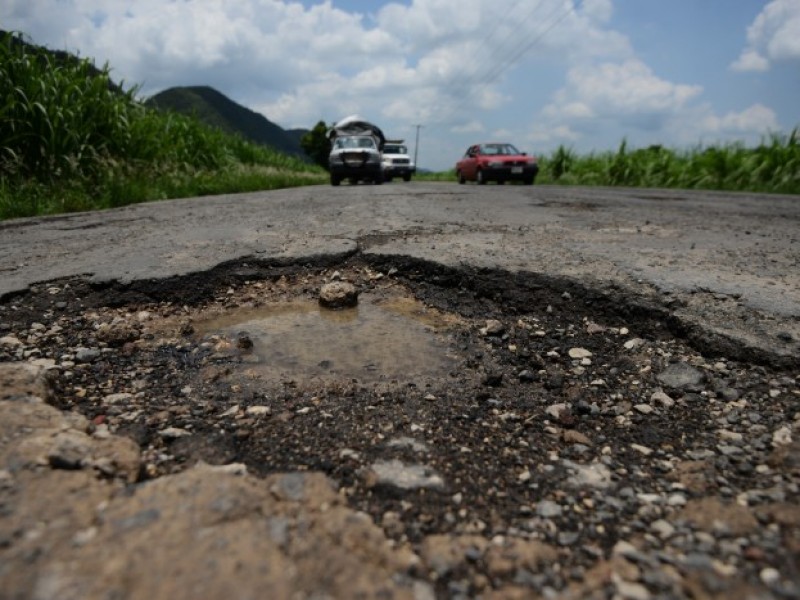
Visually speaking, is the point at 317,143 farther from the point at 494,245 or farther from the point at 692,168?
the point at 494,245

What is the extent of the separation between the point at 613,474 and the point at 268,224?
11.8 ft

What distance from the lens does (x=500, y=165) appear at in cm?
1421

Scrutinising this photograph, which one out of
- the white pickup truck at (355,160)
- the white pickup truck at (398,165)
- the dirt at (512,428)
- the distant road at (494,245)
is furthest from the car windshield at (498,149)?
the dirt at (512,428)

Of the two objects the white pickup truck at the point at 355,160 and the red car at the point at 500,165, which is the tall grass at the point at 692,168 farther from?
the white pickup truck at the point at 355,160

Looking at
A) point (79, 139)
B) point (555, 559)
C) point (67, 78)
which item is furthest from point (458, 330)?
point (67, 78)

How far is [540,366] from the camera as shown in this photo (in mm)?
1901

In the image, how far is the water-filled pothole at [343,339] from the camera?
1.86m

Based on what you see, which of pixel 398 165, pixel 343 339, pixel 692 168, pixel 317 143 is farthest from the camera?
pixel 317 143

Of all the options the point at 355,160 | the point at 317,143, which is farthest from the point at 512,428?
the point at 317,143

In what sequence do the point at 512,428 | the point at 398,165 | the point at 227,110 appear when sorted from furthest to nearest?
the point at 227,110, the point at 398,165, the point at 512,428

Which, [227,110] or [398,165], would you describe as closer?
[398,165]

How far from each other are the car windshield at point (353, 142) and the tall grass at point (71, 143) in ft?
18.1

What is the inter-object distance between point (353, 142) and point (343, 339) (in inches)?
508

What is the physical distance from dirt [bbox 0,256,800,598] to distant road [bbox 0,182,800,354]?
0.24 metres
